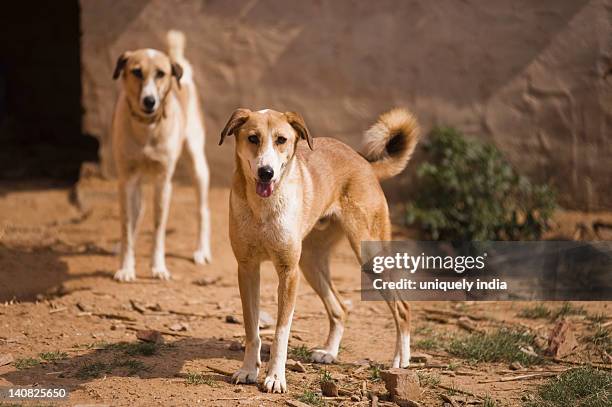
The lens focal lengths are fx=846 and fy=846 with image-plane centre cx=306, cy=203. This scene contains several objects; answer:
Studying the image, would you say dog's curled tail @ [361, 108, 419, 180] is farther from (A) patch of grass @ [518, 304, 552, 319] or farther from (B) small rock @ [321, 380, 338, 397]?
(A) patch of grass @ [518, 304, 552, 319]

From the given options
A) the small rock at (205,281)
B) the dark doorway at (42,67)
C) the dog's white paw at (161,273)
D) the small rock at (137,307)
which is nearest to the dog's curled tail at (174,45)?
the dog's white paw at (161,273)

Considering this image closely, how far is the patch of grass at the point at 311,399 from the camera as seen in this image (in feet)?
14.5

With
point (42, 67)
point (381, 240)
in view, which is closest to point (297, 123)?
point (381, 240)

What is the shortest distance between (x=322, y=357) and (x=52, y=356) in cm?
162

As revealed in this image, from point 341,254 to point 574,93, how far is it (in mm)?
2978

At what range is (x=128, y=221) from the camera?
714cm

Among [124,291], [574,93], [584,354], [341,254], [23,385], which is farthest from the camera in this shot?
[574,93]

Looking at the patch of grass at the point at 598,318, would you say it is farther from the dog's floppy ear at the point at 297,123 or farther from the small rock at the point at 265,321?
the dog's floppy ear at the point at 297,123

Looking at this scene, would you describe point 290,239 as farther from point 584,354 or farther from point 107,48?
point 107,48

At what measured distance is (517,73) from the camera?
28.9ft

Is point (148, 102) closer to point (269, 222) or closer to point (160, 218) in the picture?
point (160, 218)

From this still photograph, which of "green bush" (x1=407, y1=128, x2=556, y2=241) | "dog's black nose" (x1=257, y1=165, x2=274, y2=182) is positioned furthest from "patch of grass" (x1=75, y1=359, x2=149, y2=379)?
"green bush" (x1=407, y1=128, x2=556, y2=241)

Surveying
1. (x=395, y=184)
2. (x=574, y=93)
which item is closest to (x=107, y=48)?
(x=395, y=184)

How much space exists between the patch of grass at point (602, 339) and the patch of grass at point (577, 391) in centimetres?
65
